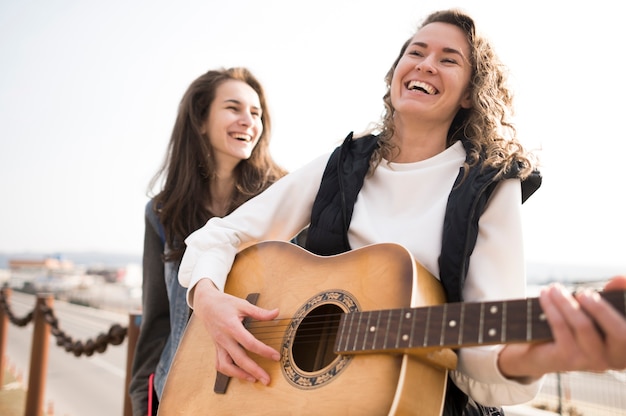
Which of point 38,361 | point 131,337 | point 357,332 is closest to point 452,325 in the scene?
point 357,332

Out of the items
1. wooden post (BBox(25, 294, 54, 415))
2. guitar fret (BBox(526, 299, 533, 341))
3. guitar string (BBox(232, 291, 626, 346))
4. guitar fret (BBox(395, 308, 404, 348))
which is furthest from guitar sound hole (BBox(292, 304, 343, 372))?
wooden post (BBox(25, 294, 54, 415))

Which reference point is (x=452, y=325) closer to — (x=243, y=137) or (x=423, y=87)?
(x=423, y=87)

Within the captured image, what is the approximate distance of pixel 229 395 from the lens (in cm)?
172

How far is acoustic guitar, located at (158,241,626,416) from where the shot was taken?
1.24m

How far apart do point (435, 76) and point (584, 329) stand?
1164 mm

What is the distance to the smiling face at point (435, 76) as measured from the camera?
1922 millimetres

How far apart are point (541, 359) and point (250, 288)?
1.13 metres

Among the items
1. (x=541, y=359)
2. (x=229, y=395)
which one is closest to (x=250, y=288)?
(x=229, y=395)

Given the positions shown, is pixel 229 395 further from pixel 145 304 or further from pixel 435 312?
pixel 145 304

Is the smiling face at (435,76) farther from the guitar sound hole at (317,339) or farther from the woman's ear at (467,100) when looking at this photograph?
the guitar sound hole at (317,339)

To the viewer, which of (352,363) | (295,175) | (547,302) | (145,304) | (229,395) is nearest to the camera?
(547,302)

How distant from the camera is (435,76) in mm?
1931

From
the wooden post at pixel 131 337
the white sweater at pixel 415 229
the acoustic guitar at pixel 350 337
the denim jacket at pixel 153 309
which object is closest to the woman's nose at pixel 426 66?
the white sweater at pixel 415 229

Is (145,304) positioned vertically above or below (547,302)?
above
